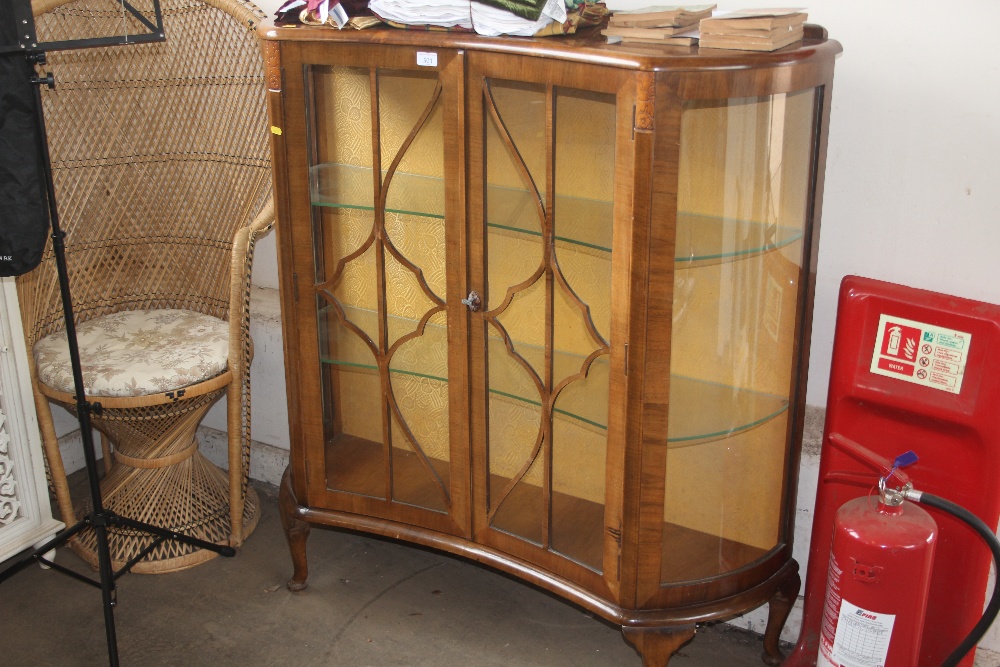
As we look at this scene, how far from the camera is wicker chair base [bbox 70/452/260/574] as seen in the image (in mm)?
2795

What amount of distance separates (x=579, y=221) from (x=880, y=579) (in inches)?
34.2

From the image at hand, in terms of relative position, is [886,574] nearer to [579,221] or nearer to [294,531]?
[579,221]

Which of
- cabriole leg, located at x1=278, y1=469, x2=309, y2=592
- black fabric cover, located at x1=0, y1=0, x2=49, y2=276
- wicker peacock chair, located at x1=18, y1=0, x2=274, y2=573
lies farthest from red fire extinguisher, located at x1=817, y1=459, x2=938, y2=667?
black fabric cover, located at x1=0, y1=0, x2=49, y2=276

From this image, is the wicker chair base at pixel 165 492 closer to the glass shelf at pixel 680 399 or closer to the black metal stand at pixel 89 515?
the black metal stand at pixel 89 515

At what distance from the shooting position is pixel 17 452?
107 inches

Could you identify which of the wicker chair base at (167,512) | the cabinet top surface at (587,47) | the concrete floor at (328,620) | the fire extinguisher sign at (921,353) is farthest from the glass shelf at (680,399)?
the wicker chair base at (167,512)

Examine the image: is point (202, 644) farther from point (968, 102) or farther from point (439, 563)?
point (968, 102)

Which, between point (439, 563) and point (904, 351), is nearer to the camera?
point (904, 351)

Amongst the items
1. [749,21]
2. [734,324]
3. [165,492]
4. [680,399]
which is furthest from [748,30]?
[165,492]

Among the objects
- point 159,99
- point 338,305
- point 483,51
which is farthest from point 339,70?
point 159,99

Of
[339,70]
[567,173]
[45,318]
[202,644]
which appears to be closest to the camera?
[567,173]

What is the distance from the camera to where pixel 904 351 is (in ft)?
6.57

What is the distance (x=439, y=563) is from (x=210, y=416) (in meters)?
1.00

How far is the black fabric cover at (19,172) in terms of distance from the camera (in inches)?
83.8
